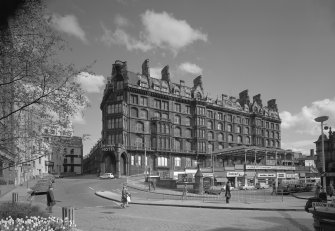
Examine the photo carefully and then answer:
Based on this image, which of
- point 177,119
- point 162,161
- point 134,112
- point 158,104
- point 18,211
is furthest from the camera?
point 177,119

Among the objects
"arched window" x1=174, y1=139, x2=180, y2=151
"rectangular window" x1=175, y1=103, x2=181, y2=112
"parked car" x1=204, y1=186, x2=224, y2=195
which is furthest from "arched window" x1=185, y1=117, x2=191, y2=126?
"parked car" x1=204, y1=186, x2=224, y2=195

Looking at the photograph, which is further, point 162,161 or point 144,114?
point 162,161

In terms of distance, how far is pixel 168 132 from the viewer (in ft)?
282

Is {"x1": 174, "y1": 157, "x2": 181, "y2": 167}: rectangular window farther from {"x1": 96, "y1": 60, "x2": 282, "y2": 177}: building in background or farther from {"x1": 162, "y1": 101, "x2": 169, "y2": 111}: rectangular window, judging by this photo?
{"x1": 162, "y1": 101, "x2": 169, "y2": 111}: rectangular window

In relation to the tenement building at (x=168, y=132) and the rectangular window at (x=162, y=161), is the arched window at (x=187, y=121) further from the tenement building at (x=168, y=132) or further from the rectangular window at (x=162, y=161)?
the rectangular window at (x=162, y=161)

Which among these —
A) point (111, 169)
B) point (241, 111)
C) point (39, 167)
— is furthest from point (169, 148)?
point (39, 167)

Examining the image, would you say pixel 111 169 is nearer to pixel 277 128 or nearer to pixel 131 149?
pixel 131 149

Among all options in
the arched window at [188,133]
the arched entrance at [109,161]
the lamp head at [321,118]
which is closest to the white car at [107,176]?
the arched entrance at [109,161]

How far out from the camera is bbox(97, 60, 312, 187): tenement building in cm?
7265

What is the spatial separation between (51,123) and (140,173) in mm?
68444

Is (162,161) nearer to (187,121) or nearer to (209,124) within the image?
(187,121)

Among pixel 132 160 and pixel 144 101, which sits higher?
pixel 144 101

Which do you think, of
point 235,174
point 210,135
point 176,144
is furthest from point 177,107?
point 235,174

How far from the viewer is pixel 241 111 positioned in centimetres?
10825
